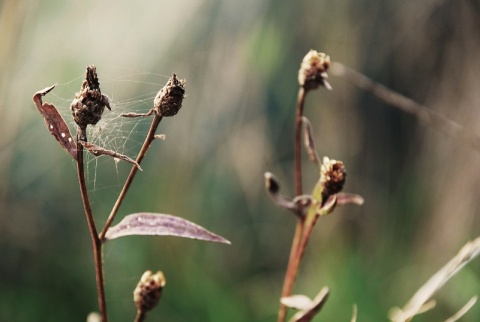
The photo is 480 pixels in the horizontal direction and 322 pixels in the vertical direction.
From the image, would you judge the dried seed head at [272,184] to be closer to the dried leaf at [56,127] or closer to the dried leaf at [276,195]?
the dried leaf at [276,195]

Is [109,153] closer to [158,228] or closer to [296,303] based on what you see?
[158,228]

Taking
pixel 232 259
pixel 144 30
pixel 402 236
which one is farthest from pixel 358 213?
pixel 144 30

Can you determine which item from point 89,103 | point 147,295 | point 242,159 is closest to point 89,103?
point 89,103

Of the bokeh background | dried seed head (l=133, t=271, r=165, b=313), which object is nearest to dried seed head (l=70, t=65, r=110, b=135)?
dried seed head (l=133, t=271, r=165, b=313)

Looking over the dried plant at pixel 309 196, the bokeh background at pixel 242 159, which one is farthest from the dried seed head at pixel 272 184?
the bokeh background at pixel 242 159

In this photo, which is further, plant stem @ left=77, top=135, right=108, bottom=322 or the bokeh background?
the bokeh background

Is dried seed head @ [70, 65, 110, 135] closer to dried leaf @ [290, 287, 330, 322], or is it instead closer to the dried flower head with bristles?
the dried flower head with bristles
